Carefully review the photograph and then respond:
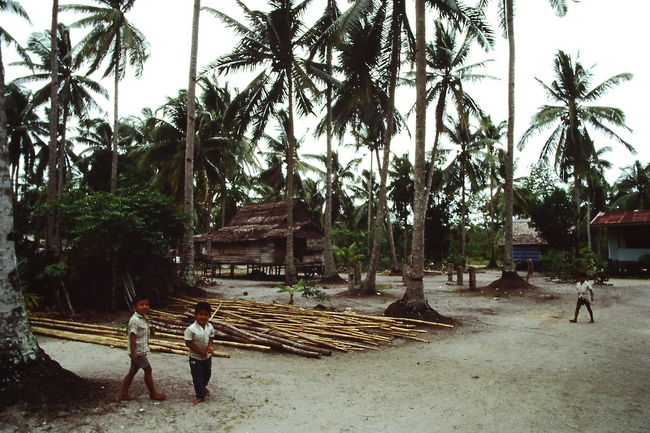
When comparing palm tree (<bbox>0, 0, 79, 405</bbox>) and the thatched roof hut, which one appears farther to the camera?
the thatched roof hut

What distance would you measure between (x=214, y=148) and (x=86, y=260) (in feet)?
44.1

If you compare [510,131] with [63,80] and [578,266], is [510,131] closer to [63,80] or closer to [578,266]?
[578,266]

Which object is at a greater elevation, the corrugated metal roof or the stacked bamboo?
the corrugated metal roof

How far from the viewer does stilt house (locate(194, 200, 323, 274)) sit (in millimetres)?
24062

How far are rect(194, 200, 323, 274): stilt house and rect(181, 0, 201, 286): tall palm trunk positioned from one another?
362 inches

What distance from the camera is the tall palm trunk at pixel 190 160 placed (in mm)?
14008

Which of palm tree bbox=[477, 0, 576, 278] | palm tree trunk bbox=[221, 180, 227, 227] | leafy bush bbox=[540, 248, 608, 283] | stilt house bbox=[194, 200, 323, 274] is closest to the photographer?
palm tree bbox=[477, 0, 576, 278]

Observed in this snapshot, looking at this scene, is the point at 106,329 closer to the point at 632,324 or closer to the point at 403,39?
the point at 632,324

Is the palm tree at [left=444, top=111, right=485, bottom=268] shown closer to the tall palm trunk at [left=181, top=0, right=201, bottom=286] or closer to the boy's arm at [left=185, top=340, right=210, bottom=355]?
the tall palm trunk at [left=181, top=0, right=201, bottom=286]

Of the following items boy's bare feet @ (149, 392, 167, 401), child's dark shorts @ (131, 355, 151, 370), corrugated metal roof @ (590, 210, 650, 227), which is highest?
corrugated metal roof @ (590, 210, 650, 227)

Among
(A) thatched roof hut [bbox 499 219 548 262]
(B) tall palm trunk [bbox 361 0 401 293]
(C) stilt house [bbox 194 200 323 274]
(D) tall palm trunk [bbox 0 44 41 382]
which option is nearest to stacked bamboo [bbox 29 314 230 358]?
(D) tall palm trunk [bbox 0 44 41 382]

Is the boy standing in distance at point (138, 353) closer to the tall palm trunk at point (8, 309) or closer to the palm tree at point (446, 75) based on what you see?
the tall palm trunk at point (8, 309)

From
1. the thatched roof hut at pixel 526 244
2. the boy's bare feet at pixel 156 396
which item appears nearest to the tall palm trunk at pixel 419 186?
the boy's bare feet at pixel 156 396

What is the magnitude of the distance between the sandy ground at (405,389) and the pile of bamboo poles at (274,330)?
24 centimetres
